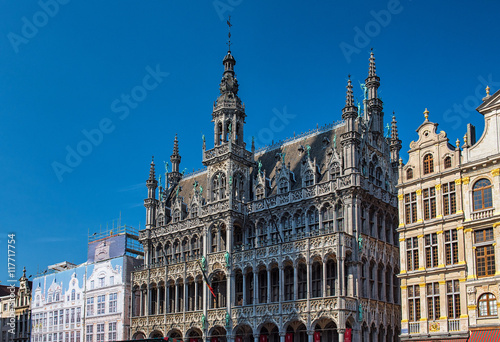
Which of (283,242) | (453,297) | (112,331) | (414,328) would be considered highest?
(283,242)

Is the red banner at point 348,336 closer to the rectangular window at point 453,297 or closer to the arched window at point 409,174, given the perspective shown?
the rectangular window at point 453,297

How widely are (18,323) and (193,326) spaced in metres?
46.6

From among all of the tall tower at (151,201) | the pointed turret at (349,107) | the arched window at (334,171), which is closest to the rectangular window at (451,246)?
the arched window at (334,171)

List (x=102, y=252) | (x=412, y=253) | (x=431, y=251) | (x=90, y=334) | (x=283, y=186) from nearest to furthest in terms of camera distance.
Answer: (x=431, y=251)
(x=412, y=253)
(x=283, y=186)
(x=90, y=334)
(x=102, y=252)

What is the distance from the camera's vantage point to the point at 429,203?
49438 mm

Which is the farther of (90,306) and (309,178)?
(90,306)

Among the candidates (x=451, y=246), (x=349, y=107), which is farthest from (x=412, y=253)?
(x=349, y=107)

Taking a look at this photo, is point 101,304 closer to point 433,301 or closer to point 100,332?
point 100,332

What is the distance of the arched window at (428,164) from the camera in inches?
1966

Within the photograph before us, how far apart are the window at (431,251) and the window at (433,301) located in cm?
155

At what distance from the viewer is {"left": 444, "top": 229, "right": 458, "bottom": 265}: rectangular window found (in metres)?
47.1

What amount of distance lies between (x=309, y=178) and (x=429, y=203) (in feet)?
48.0

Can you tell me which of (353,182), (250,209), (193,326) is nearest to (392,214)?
(353,182)

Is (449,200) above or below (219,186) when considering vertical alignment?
below
